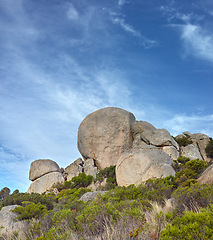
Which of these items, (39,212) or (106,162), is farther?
(106,162)

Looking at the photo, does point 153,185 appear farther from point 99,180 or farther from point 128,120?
point 128,120

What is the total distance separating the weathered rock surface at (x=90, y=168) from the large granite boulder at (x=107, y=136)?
54cm

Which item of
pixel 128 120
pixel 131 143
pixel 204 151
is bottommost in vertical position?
pixel 204 151

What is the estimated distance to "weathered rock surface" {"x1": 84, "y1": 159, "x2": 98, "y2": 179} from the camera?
26.0 meters

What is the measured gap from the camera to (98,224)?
6.30 meters

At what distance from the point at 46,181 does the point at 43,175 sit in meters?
1.12

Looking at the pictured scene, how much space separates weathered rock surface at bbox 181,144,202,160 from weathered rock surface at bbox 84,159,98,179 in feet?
31.2

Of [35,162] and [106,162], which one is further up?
[35,162]

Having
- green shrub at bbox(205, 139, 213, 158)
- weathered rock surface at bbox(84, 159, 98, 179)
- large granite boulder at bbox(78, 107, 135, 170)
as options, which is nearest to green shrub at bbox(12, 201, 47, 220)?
weathered rock surface at bbox(84, 159, 98, 179)

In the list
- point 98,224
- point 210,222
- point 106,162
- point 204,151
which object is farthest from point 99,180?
point 210,222

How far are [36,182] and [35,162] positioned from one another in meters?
2.49

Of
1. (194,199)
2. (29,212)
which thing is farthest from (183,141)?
(194,199)

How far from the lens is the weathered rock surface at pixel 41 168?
2839 centimetres

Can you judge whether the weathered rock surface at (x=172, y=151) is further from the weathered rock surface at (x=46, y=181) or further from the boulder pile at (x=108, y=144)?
the weathered rock surface at (x=46, y=181)
